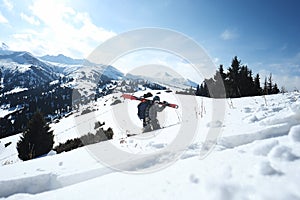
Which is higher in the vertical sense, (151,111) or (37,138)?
(151,111)

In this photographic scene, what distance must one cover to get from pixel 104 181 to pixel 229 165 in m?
1.98

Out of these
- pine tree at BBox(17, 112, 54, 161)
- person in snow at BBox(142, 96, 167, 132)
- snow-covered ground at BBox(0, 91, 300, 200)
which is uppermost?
person in snow at BBox(142, 96, 167, 132)

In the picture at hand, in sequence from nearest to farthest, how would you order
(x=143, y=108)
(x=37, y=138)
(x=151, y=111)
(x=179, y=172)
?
(x=179, y=172) < (x=151, y=111) < (x=143, y=108) < (x=37, y=138)

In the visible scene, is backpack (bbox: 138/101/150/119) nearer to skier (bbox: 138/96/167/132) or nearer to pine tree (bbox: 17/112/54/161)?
skier (bbox: 138/96/167/132)

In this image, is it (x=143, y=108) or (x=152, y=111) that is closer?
(x=152, y=111)

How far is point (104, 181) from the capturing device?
345 centimetres

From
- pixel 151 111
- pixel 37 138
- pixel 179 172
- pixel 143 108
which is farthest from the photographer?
pixel 37 138

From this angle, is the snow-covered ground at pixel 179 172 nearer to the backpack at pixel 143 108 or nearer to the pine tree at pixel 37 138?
the backpack at pixel 143 108

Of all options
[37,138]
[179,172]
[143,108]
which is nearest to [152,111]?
[143,108]

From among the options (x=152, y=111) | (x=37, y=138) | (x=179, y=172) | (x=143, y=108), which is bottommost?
(x=37, y=138)

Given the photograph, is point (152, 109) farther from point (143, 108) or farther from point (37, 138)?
point (37, 138)

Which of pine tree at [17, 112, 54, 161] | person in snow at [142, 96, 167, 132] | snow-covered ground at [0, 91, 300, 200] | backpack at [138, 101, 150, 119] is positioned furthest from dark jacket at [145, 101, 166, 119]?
pine tree at [17, 112, 54, 161]

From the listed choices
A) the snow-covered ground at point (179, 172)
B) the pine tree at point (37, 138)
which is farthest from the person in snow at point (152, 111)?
the pine tree at point (37, 138)

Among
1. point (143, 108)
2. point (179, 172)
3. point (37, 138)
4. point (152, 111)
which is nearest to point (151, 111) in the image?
point (152, 111)
